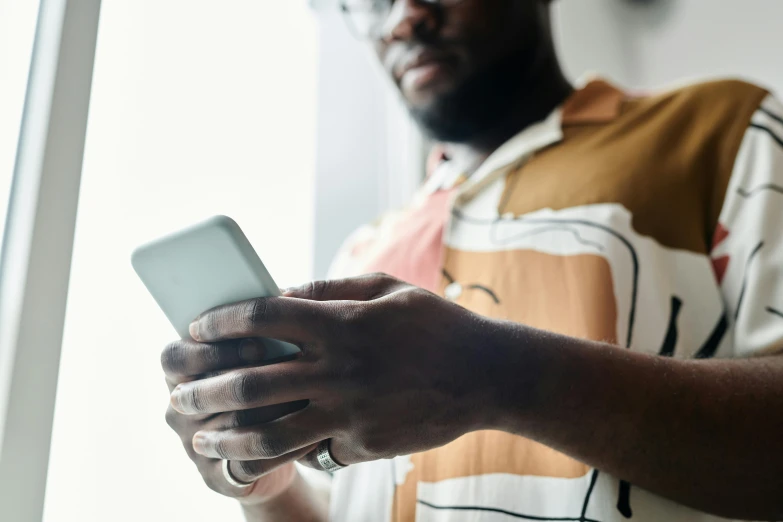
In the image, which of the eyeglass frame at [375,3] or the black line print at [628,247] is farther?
the eyeglass frame at [375,3]

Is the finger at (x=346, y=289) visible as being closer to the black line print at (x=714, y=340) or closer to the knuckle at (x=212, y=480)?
the knuckle at (x=212, y=480)

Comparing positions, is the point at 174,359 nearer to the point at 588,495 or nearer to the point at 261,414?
the point at 261,414

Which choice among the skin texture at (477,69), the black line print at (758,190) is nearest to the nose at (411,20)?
the skin texture at (477,69)

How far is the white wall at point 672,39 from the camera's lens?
1230 millimetres

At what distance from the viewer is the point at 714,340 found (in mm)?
562

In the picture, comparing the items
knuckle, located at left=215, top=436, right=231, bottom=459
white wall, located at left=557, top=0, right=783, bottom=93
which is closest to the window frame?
knuckle, located at left=215, top=436, right=231, bottom=459

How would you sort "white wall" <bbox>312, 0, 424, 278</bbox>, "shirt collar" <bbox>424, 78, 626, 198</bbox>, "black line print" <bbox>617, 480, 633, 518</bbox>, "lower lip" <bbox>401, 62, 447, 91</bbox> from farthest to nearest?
"white wall" <bbox>312, 0, 424, 278</bbox>
"lower lip" <bbox>401, 62, 447, 91</bbox>
"shirt collar" <bbox>424, 78, 626, 198</bbox>
"black line print" <bbox>617, 480, 633, 518</bbox>

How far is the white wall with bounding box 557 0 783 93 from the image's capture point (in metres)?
1.23

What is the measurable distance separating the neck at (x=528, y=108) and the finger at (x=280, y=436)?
0.58 m

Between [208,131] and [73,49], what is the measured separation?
21 centimetres

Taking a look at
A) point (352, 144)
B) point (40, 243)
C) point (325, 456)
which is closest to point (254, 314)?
point (325, 456)

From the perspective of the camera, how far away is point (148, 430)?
2.03 feet

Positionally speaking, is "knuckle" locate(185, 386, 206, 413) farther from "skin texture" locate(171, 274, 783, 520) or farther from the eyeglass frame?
the eyeglass frame

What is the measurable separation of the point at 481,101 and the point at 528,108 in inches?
2.9
